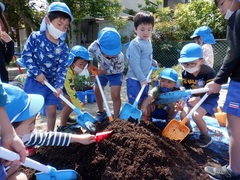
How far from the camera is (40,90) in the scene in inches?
120

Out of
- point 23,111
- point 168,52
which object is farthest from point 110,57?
point 168,52

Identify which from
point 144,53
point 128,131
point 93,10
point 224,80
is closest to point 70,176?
point 128,131

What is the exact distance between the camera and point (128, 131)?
2.47 m

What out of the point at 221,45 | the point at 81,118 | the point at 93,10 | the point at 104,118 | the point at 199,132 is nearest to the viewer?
the point at 81,118

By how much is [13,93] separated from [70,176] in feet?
3.14

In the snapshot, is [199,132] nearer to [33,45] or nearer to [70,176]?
[70,176]

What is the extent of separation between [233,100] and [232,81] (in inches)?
6.8

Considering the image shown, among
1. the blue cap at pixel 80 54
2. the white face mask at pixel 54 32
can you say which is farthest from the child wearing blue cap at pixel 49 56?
the blue cap at pixel 80 54

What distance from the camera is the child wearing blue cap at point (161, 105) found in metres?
3.44

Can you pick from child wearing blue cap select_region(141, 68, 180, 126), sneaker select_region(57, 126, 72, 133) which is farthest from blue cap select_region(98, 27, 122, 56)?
sneaker select_region(57, 126, 72, 133)

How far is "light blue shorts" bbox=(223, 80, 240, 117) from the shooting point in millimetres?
2215

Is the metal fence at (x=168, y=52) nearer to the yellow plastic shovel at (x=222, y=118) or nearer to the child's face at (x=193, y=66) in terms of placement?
the yellow plastic shovel at (x=222, y=118)

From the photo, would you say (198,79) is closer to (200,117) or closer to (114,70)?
(200,117)

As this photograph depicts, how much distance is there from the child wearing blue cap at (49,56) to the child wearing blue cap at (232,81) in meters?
1.68
